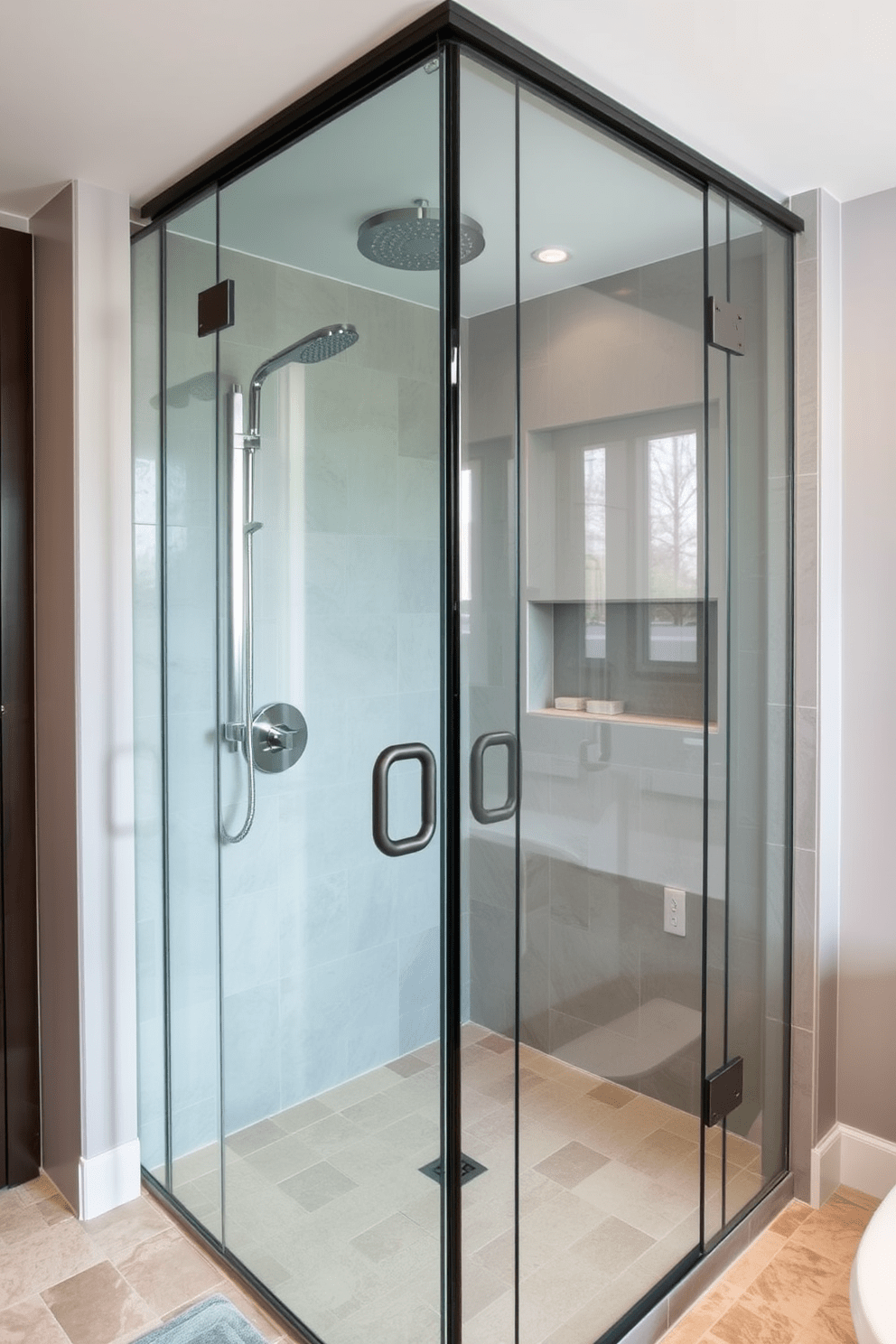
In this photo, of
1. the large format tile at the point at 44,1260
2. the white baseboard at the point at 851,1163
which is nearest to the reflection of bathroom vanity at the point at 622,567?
the white baseboard at the point at 851,1163

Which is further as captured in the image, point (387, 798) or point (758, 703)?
A: point (758, 703)

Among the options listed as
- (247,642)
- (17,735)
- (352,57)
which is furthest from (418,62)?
(17,735)

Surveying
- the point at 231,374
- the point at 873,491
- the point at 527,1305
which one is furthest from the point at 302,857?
the point at 873,491

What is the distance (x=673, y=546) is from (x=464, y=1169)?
3.72ft

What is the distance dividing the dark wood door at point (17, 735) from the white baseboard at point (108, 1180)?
0.26m

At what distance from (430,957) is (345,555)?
2.19 feet

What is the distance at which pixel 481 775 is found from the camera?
57.2 inches

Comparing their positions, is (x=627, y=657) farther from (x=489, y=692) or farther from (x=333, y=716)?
Answer: (x=333, y=716)

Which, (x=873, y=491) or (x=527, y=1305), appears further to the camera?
(x=873, y=491)

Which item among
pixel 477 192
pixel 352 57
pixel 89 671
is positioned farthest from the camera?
pixel 89 671

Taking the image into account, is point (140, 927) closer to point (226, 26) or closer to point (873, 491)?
point (226, 26)

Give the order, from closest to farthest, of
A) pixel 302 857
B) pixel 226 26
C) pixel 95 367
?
pixel 226 26, pixel 302 857, pixel 95 367

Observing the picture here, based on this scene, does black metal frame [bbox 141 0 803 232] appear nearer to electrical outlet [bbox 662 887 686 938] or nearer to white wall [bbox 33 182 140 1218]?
white wall [bbox 33 182 140 1218]

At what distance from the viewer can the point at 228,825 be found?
1.92 m
